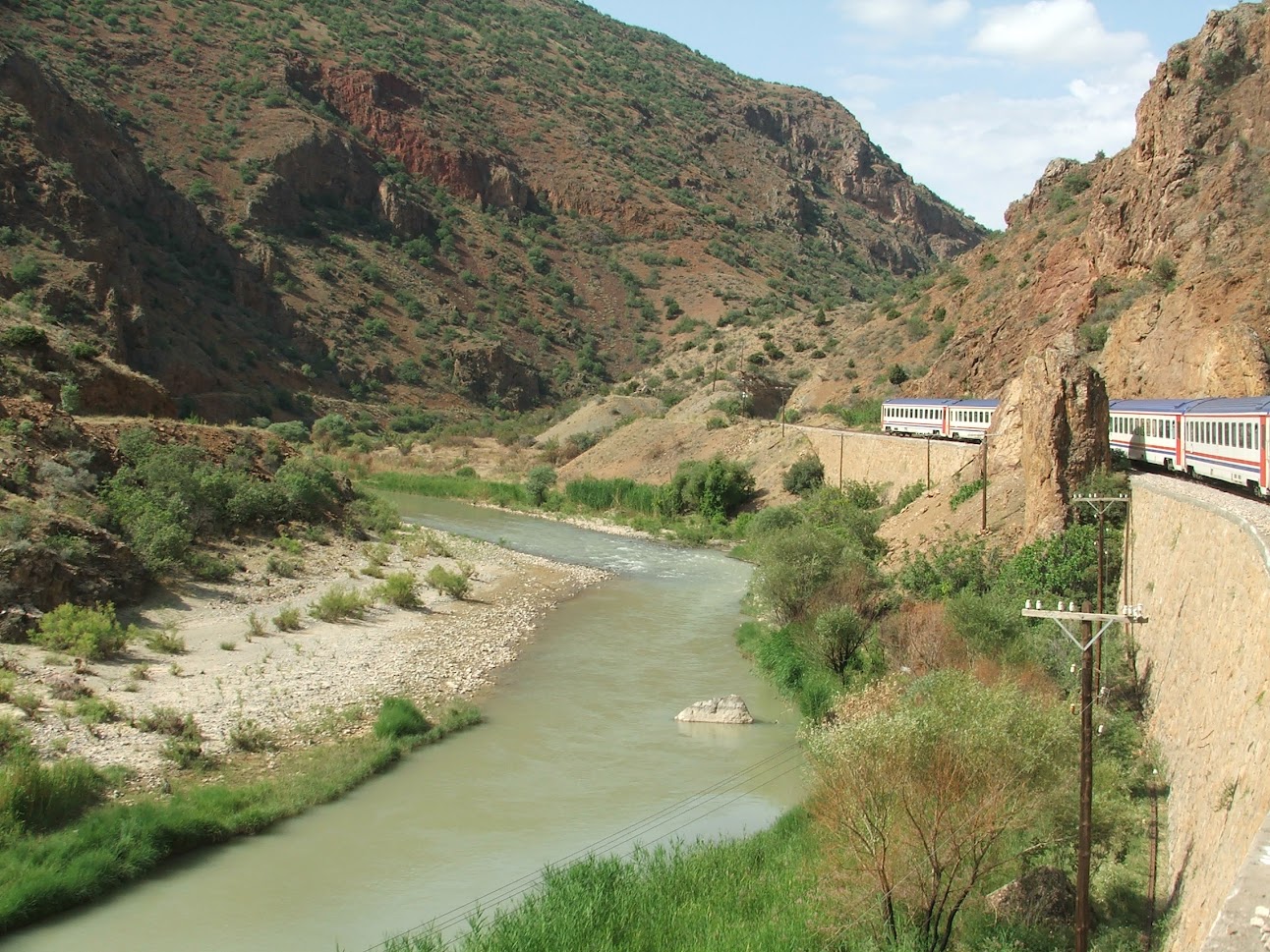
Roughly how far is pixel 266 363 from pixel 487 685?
5069cm

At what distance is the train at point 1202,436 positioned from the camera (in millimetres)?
17922

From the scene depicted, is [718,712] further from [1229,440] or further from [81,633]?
[81,633]

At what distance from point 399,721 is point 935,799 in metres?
10.4

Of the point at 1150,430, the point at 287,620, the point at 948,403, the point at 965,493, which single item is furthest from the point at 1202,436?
the point at 287,620

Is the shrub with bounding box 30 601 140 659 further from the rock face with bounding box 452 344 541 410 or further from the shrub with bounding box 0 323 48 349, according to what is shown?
the rock face with bounding box 452 344 541 410

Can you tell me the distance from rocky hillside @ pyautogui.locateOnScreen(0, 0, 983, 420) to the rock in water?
22779 millimetres

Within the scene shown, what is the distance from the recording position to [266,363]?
6744cm

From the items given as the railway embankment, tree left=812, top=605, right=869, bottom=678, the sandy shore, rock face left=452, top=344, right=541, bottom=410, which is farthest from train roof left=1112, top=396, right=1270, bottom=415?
rock face left=452, top=344, right=541, bottom=410

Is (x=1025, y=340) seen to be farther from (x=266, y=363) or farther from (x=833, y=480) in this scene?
(x=266, y=363)

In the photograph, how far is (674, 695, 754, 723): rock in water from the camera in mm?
20188

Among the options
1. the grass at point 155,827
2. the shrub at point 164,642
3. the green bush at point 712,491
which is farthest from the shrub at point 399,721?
the green bush at point 712,491

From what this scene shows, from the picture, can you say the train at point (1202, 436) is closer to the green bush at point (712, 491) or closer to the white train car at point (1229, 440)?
the white train car at point (1229, 440)

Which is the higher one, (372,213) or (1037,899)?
(372,213)

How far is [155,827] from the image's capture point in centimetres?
1346
